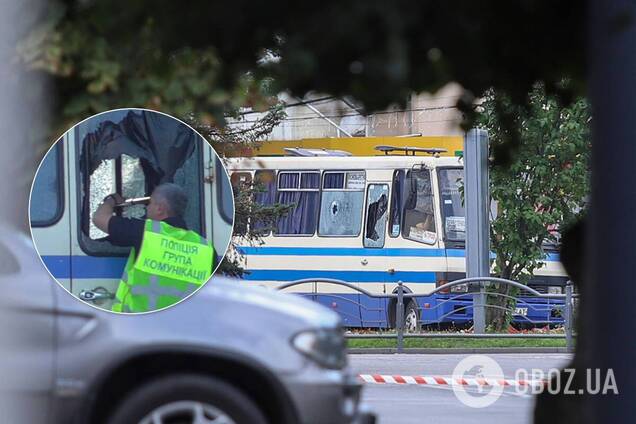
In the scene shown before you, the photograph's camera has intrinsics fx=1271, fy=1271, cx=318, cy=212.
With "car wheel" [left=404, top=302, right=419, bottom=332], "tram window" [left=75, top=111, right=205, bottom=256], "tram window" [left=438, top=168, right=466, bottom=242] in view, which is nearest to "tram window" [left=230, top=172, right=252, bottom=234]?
"car wheel" [left=404, top=302, right=419, bottom=332]

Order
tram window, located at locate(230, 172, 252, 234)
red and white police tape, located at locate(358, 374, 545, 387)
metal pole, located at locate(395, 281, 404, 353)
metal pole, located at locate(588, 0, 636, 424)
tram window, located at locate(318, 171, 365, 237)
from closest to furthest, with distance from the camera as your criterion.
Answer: metal pole, located at locate(588, 0, 636, 424) → red and white police tape, located at locate(358, 374, 545, 387) → metal pole, located at locate(395, 281, 404, 353) → tram window, located at locate(230, 172, 252, 234) → tram window, located at locate(318, 171, 365, 237)

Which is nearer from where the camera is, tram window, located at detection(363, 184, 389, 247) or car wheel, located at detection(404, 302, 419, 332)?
car wheel, located at detection(404, 302, 419, 332)

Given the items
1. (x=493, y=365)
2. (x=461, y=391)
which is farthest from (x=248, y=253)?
(x=461, y=391)

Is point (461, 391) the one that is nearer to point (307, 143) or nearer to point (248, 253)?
point (248, 253)

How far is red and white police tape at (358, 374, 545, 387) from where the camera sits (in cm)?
1403

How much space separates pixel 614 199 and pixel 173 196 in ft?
5.70

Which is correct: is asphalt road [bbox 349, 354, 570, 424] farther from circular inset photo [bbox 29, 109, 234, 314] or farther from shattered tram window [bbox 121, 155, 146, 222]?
shattered tram window [bbox 121, 155, 146, 222]

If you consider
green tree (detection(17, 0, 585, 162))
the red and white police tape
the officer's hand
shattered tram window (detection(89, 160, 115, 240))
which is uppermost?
green tree (detection(17, 0, 585, 162))

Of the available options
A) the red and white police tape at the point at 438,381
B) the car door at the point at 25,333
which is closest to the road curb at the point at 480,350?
the red and white police tape at the point at 438,381

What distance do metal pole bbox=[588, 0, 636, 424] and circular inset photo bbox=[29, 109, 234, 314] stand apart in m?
1.56

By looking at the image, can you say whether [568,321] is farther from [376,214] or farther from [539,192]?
[376,214]

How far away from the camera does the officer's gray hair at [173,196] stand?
4938mm

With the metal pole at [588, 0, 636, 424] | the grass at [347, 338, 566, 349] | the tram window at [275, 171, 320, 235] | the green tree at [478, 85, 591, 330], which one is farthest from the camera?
Result: the tram window at [275, 171, 320, 235]

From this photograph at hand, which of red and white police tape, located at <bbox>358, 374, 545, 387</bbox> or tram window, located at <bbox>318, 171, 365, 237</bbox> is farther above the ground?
tram window, located at <bbox>318, 171, 365, 237</bbox>
